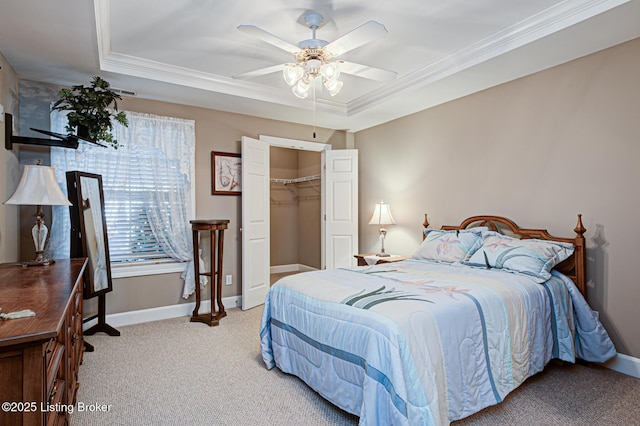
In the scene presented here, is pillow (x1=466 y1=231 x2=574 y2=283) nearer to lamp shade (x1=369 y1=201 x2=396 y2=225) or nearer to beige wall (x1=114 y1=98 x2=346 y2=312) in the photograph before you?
lamp shade (x1=369 y1=201 x2=396 y2=225)

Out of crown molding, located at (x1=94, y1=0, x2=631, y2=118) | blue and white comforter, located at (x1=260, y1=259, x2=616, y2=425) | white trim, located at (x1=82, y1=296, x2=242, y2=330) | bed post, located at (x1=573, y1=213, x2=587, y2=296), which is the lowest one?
white trim, located at (x1=82, y1=296, x2=242, y2=330)

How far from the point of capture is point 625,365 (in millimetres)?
2662

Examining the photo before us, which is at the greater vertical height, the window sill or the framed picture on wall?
the framed picture on wall

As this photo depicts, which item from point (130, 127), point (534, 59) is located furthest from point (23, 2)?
point (534, 59)

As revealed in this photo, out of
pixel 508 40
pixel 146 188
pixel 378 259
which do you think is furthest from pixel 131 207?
pixel 508 40

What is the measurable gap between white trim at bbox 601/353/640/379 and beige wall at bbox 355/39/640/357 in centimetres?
4

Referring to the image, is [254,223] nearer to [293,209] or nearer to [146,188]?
[146,188]

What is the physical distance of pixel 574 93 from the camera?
2.98 metres

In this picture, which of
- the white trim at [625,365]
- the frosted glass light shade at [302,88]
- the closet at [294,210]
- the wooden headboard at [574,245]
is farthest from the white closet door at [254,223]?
the white trim at [625,365]

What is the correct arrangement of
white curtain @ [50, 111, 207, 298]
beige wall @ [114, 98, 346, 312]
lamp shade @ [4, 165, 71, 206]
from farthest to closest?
beige wall @ [114, 98, 346, 312] < white curtain @ [50, 111, 207, 298] < lamp shade @ [4, 165, 71, 206]

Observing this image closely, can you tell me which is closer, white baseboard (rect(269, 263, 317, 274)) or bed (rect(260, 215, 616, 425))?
bed (rect(260, 215, 616, 425))

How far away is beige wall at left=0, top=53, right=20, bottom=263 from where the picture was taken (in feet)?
9.12

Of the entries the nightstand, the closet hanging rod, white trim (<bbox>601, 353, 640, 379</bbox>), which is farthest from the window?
white trim (<bbox>601, 353, 640, 379</bbox>)

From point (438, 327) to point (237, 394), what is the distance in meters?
1.42
